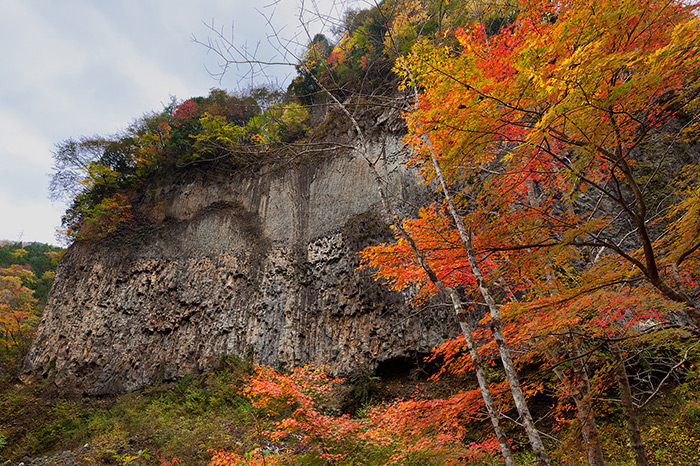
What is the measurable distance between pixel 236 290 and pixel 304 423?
1016 centimetres

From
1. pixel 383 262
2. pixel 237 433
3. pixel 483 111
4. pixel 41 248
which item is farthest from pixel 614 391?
pixel 41 248

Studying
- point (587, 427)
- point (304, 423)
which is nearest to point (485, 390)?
point (587, 427)

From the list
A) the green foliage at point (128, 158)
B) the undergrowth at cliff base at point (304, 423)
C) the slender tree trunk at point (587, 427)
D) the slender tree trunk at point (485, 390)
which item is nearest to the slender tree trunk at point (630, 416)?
the slender tree trunk at point (587, 427)

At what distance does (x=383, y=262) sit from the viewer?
19.5 ft

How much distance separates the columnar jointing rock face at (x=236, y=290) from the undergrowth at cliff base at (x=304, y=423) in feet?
3.45

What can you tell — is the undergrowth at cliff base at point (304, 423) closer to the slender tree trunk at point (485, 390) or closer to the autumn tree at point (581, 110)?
the slender tree trunk at point (485, 390)

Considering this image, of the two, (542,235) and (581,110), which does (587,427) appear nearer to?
(542,235)

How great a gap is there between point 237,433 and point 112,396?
25.0 feet

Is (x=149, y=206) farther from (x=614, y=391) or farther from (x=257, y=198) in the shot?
(x=614, y=391)

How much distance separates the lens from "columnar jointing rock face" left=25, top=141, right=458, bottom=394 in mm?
11695

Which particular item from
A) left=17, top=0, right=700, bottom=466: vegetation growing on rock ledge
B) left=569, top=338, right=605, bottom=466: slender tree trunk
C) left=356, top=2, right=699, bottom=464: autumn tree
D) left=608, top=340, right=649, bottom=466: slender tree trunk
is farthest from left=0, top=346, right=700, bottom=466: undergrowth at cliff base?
left=356, top=2, right=699, bottom=464: autumn tree

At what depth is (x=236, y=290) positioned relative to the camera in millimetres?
14445

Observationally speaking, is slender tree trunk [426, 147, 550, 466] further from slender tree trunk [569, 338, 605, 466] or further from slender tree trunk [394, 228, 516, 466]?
slender tree trunk [569, 338, 605, 466]

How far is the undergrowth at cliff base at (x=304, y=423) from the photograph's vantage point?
17.3ft
